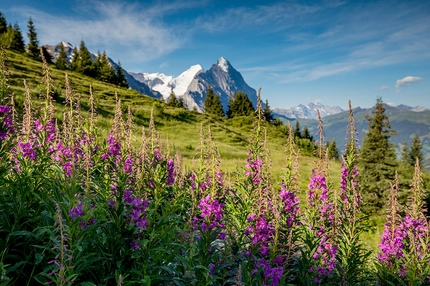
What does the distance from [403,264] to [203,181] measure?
449 cm

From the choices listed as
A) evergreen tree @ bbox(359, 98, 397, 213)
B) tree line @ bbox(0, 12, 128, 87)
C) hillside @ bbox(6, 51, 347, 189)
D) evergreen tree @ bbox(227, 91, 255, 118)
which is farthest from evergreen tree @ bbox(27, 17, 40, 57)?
evergreen tree @ bbox(359, 98, 397, 213)

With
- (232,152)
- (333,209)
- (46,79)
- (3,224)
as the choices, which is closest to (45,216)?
(3,224)

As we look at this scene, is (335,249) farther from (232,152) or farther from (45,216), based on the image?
(232,152)

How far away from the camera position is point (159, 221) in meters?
4.55

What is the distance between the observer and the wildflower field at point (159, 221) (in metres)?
3.57

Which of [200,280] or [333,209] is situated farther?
[333,209]

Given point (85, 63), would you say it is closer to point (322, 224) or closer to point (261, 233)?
point (322, 224)

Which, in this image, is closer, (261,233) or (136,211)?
(136,211)

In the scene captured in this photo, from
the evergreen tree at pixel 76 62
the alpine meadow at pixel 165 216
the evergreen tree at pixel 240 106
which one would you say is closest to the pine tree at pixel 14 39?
the evergreen tree at pixel 76 62

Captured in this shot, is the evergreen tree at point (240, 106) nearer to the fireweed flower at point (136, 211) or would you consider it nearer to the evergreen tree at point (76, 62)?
the evergreen tree at point (76, 62)

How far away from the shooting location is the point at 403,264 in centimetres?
557

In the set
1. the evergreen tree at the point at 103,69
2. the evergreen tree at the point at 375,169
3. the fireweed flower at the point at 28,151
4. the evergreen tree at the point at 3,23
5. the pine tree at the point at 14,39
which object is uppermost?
the evergreen tree at the point at 3,23

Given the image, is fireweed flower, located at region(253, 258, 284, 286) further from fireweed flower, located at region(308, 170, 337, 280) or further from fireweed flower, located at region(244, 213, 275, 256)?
fireweed flower, located at region(308, 170, 337, 280)

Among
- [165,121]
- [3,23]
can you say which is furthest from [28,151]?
[3,23]
